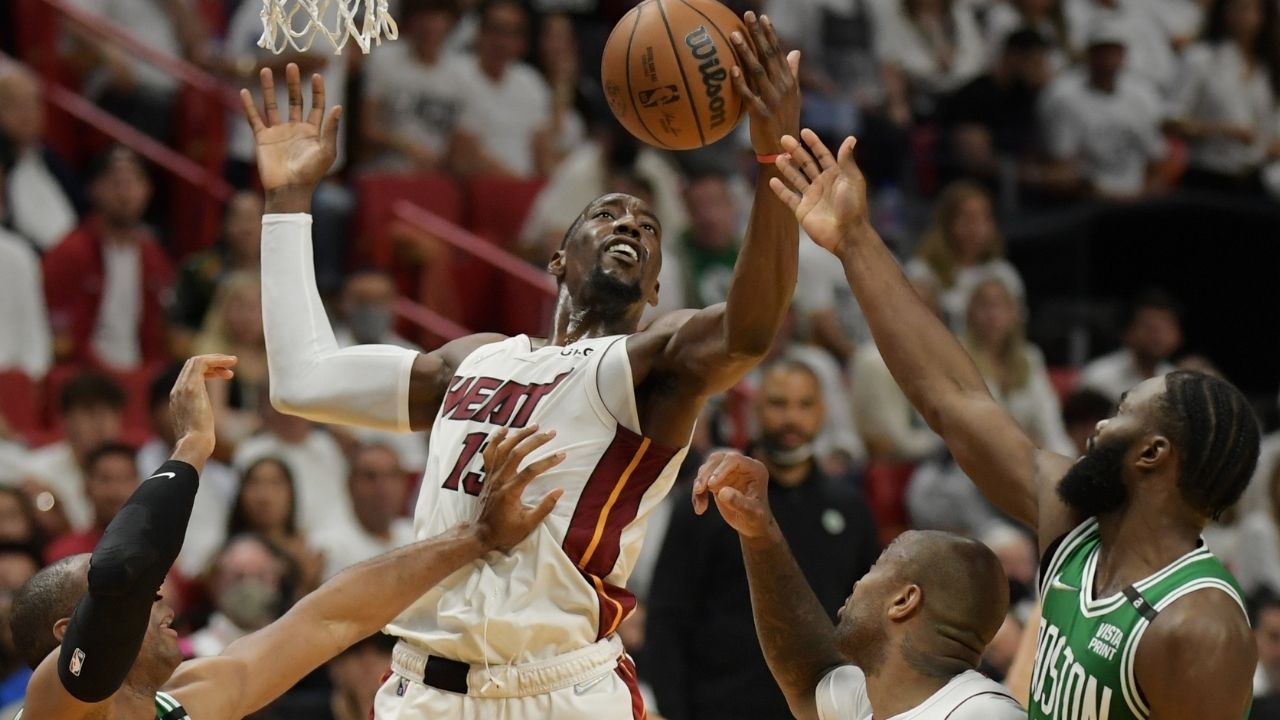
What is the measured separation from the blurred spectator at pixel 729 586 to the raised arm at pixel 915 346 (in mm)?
2536

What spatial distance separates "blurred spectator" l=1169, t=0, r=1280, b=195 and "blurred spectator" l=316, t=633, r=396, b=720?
28.0 feet

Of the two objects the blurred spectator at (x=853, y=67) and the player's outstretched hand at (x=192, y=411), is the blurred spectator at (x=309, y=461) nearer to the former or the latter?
the player's outstretched hand at (x=192, y=411)

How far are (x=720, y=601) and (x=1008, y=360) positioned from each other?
4374 mm

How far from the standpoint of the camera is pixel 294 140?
17.3 feet

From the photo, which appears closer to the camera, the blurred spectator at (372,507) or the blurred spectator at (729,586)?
the blurred spectator at (729,586)

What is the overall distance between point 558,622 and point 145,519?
3.80ft

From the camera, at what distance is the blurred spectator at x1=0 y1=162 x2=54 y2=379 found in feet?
30.3

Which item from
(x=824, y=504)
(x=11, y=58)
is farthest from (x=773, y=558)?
(x=11, y=58)

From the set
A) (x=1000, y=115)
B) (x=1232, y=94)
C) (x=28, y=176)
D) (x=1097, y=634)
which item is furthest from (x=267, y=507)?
(x=1232, y=94)

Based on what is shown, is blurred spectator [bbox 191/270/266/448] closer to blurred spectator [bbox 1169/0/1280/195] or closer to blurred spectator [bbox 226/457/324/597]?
blurred spectator [bbox 226/457/324/597]

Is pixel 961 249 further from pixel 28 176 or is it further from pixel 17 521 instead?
pixel 17 521

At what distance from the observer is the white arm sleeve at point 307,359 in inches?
205

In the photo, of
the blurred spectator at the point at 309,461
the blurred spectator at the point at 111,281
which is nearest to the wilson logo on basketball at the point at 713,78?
the blurred spectator at the point at 309,461

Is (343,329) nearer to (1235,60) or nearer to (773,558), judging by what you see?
(773,558)
